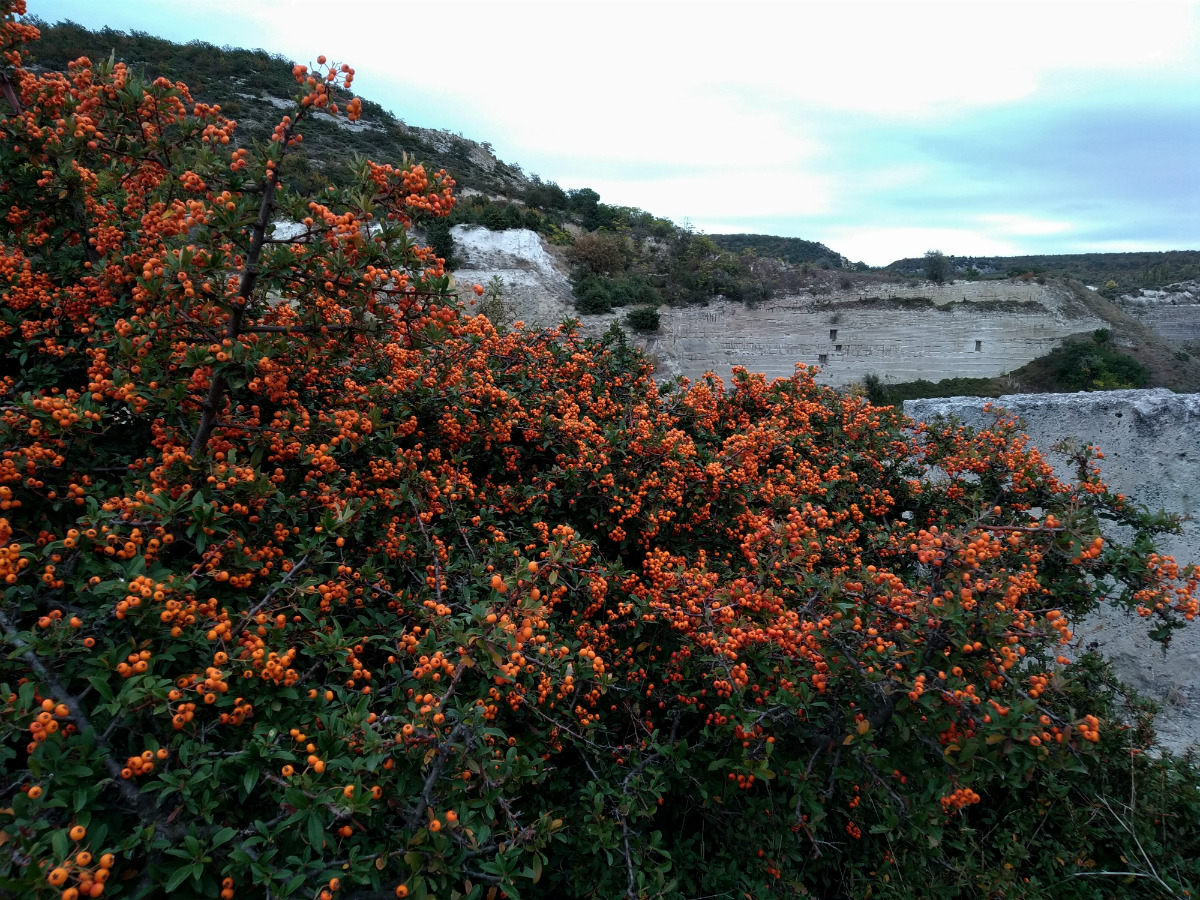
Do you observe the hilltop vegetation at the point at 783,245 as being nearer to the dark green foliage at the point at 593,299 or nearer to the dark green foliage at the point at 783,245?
the dark green foliage at the point at 783,245

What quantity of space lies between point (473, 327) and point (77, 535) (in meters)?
2.51

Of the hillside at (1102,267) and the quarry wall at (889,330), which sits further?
the hillside at (1102,267)

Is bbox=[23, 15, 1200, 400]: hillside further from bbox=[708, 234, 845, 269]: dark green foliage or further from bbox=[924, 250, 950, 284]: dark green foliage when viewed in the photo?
bbox=[708, 234, 845, 269]: dark green foliage

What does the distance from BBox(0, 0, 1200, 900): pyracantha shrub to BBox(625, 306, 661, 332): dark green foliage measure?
15340 mm

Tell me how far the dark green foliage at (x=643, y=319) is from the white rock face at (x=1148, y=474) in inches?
530

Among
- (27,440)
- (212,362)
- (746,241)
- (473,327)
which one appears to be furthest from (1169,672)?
(746,241)

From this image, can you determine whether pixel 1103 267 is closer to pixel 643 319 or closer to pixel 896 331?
pixel 896 331

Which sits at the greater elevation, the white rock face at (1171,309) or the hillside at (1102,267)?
the hillside at (1102,267)

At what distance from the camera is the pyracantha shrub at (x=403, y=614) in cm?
165

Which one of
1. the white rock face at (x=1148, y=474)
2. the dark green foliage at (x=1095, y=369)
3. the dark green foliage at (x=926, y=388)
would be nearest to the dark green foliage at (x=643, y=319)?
the dark green foliage at (x=926, y=388)

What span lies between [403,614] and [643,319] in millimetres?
16987

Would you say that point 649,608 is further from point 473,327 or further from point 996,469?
point 996,469

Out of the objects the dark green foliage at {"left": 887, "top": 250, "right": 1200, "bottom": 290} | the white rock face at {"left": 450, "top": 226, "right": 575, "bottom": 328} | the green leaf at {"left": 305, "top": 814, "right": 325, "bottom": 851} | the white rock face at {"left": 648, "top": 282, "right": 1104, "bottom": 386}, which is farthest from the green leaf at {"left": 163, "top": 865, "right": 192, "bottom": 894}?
the dark green foliage at {"left": 887, "top": 250, "right": 1200, "bottom": 290}

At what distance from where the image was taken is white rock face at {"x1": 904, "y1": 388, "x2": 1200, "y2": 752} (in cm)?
521
